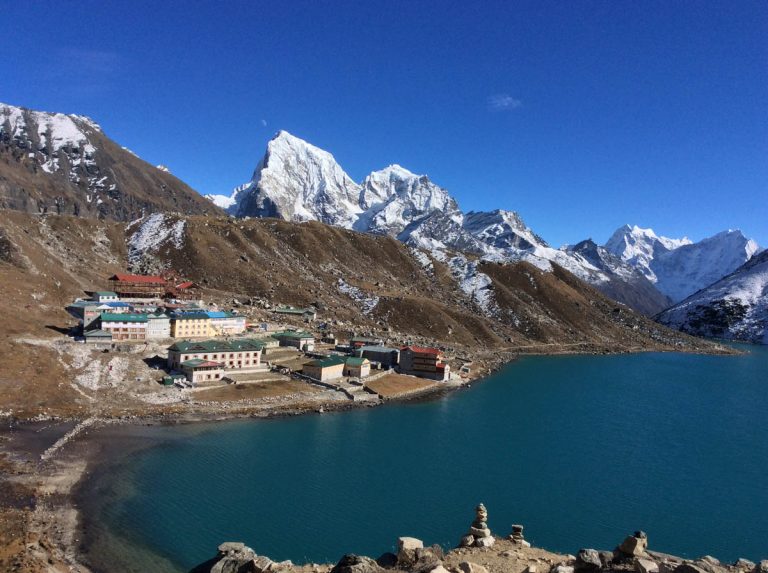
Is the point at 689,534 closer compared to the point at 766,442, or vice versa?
the point at 689,534

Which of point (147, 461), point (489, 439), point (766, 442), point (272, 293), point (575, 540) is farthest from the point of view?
point (272, 293)

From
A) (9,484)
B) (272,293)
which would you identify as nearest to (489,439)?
(9,484)

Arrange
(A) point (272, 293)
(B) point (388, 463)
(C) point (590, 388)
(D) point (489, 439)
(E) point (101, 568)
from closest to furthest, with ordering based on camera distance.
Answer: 1. (E) point (101, 568)
2. (B) point (388, 463)
3. (D) point (489, 439)
4. (C) point (590, 388)
5. (A) point (272, 293)

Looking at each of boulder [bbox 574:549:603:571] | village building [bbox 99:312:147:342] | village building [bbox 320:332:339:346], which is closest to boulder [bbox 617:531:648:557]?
boulder [bbox 574:549:603:571]

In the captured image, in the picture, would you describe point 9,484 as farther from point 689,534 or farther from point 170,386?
point 689,534

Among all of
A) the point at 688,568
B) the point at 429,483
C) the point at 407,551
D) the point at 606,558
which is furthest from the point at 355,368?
the point at 688,568

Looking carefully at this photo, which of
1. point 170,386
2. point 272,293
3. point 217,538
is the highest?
point 272,293

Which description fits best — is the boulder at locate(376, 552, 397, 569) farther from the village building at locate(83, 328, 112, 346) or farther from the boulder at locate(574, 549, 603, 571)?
the village building at locate(83, 328, 112, 346)
